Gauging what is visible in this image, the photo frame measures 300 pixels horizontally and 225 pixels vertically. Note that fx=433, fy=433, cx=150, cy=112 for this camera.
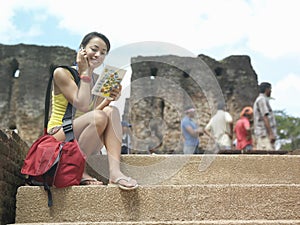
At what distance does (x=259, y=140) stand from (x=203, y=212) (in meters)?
3.70

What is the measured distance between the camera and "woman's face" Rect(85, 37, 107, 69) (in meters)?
3.16

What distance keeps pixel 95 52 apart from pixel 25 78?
567 inches

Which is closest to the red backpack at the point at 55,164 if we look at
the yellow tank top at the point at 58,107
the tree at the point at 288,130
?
the yellow tank top at the point at 58,107

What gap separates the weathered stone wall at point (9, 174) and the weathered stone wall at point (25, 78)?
43.6 ft

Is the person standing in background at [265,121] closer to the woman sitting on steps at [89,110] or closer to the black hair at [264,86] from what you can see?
the black hair at [264,86]

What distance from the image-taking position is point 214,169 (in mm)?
3363

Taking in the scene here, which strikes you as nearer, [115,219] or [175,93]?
[115,219]

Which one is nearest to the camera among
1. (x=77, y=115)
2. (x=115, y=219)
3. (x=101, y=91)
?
(x=115, y=219)

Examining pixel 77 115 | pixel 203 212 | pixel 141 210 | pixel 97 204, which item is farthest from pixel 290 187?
pixel 77 115

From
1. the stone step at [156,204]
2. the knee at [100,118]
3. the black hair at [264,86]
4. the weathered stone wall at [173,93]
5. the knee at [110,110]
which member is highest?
the weathered stone wall at [173,93]

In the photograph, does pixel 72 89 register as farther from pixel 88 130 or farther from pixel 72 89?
pixel 88 130

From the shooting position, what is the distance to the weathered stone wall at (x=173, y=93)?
14883 millimetres

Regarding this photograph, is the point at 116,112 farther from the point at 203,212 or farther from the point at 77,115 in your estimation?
the point at 203,212

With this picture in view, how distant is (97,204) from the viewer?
269cm
